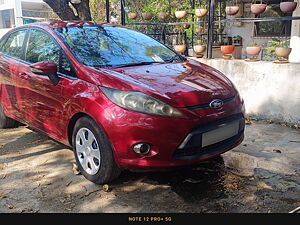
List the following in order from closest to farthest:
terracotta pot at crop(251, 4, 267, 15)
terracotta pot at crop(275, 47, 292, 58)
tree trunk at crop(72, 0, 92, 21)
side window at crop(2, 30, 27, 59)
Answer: side window at crop(2, 30, 27, 59) < terracotta pot at crop(275, 47, 292, 58) < terracotta pot at crop(251, 4, 267, 15) < tree trunk at crop(72, 0, 92, 21)

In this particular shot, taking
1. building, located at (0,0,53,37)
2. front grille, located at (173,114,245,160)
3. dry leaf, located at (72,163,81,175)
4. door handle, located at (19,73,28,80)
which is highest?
building, located at (0,0,53,37)

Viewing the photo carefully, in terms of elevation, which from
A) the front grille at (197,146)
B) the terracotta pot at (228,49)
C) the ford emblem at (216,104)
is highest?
the terracotta pot at (228,49)

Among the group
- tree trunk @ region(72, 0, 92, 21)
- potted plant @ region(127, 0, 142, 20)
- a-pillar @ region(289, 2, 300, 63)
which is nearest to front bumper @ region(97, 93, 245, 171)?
tree trunk @ region(72, 0, 92, 21)

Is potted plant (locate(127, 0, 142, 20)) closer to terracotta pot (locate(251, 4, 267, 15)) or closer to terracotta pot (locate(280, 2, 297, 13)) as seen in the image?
terracotta pot (locate(251, 4, 267, 15))

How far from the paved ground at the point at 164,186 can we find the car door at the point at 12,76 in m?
0.59

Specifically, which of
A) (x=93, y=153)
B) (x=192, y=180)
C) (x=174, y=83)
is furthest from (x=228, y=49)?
(x=93, y=153)

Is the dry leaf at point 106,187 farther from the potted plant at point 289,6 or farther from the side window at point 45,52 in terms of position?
the potted plant at point 289,6

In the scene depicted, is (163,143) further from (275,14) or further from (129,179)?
(275,14)

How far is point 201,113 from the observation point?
274cm

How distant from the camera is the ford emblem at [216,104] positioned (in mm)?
2848

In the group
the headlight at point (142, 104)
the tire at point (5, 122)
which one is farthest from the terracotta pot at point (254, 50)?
the tire at point (5, 122)

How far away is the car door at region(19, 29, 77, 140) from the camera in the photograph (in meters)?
3.27

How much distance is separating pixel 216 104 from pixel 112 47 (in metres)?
1.39
